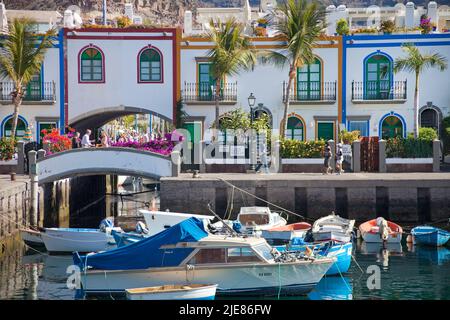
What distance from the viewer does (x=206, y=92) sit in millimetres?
54719

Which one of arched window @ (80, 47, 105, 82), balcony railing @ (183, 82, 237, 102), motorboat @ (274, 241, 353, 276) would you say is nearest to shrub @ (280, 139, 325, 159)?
balcony railing @ (183, 82, 237, 102)

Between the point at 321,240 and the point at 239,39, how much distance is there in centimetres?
1861

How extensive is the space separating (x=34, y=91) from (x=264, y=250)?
1101 inches

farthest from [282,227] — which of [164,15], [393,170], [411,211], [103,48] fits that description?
[164,15]

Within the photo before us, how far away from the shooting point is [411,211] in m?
46.1

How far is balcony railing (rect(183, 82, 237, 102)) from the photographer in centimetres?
5444

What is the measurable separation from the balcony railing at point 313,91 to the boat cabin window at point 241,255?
2507cm

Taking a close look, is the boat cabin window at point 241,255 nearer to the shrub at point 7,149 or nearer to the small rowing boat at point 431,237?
the small rowing boat at point 431,237

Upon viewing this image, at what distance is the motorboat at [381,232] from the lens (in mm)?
40469

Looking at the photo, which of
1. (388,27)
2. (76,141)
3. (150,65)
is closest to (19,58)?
(76,141)

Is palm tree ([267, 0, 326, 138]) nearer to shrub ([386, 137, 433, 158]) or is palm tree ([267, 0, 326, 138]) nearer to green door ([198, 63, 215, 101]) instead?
green door ([198, 63, 215, 101])

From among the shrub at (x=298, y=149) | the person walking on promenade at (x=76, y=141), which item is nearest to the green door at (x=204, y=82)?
the shrub at (x=298, y=149)

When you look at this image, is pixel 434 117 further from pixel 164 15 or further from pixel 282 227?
pixel 164 15

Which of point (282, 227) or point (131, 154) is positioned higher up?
point (131, 154)
